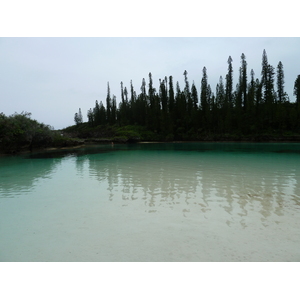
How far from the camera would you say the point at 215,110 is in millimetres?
52688

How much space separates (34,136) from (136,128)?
32.4 m

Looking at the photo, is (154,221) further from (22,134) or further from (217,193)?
(22,134)

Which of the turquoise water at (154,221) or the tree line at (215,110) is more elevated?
the tree line at (215,110)

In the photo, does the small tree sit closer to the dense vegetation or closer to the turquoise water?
the dense vegetation

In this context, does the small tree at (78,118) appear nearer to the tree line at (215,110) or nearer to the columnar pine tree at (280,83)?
the tree line at (215,110)

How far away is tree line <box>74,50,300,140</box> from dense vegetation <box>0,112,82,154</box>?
2927 centimetres

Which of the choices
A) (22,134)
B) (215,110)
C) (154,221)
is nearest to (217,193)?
(154,221)

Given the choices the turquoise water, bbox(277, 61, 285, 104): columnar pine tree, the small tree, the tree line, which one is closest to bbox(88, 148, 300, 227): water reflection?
the turquoise water

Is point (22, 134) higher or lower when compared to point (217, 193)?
higher

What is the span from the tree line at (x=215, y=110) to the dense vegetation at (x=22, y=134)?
29.3 meters

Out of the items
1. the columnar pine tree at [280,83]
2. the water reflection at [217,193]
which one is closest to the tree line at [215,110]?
the columnar pine tree at [280,83]

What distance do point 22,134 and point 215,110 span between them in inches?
1608

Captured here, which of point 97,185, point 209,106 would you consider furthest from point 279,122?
point 97,185

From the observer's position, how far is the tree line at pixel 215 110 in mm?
46666
